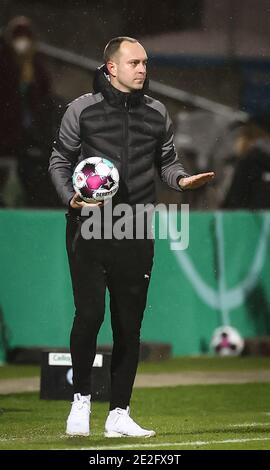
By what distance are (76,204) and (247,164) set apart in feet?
22.5

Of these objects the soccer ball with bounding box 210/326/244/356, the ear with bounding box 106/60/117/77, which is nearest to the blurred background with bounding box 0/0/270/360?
the soccer ball with bounding box 210/326/244/356

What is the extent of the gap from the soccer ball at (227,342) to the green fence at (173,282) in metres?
0.14

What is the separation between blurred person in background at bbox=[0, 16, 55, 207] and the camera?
13.4m

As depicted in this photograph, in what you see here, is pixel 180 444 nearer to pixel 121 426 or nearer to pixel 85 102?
pixel 121 426

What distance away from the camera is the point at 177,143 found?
48.0ft

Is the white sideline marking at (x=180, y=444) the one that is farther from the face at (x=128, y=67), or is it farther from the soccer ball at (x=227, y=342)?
the soccer ball at (x=227, y=342)

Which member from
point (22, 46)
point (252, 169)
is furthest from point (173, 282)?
point (22, 46)

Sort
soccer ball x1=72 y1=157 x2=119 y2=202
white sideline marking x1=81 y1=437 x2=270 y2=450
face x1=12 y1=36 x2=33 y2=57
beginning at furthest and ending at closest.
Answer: face x1=12 y1=36 x2=33 y2=57
soccer ball x1=72 y1=157 x2=119 y2=202
white sideline marking x1=81 y1=437 x2=270 y2=450

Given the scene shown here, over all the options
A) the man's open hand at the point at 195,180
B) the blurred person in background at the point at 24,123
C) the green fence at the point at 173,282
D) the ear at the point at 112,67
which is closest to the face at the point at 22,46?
the blurred person in background at the point at 24,123

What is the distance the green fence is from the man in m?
4.61

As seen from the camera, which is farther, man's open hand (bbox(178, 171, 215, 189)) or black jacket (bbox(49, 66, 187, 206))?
black jacket (bbox(49, 66, 187, 206))

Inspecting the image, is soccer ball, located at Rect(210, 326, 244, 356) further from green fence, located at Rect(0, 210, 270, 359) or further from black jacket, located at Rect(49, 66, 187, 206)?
black jacket, located at Rect(49, 66, 187, 206)

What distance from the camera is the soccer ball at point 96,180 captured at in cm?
766

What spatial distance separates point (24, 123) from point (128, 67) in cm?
568
